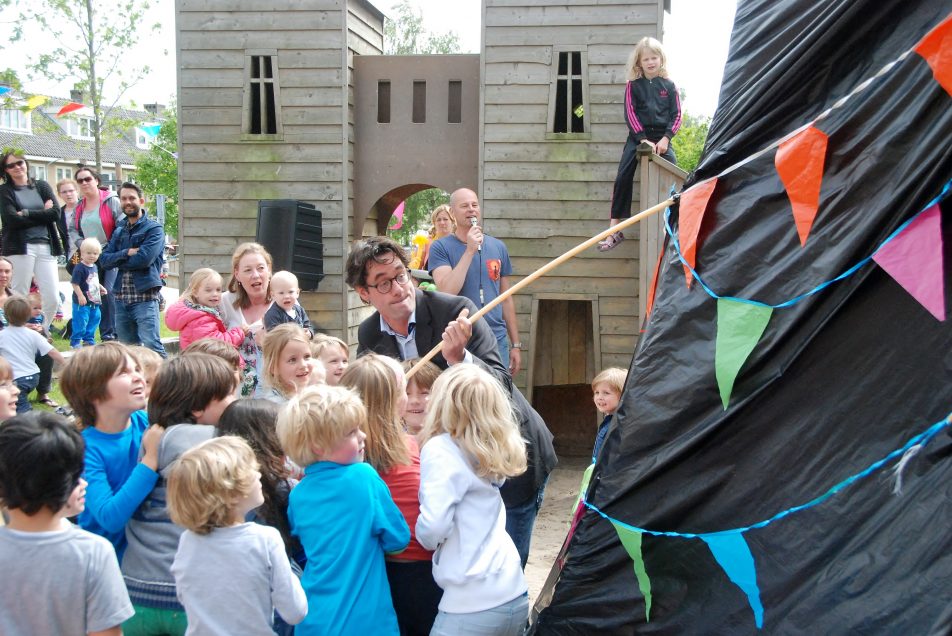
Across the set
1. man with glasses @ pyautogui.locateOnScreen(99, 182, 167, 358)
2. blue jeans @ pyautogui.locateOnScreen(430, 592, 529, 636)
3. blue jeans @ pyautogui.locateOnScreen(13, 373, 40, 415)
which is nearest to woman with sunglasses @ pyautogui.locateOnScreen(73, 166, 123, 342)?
man with glasses @ pyautogui.locateOnScreen(99, 182, 167, 358)

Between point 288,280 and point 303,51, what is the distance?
532cm

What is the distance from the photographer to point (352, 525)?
2465mm

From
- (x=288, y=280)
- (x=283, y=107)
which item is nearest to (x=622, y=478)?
(x=288, y=280)

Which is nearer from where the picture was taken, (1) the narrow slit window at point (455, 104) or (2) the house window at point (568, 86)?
(2) the house window at point (568, 86)

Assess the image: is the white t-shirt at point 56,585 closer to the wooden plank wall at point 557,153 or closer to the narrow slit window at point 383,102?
the wooden plank wall at point 557,153

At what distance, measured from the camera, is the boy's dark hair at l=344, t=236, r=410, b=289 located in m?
3.42

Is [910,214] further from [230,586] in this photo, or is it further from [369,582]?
[230,586]

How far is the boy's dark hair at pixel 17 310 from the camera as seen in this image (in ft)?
19.3

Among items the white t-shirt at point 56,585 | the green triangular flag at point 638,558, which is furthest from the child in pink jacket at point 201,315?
the green triangular flag at point 638,558

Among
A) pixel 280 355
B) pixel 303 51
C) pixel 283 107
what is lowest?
pixel 280 355

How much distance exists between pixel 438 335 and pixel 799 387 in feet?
4.87

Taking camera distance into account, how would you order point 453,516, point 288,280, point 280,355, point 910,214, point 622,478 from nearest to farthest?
point 910,214
point 453,516
point 622,478
point 280,355
point 288,280

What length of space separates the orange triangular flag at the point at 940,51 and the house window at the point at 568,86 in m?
6.29

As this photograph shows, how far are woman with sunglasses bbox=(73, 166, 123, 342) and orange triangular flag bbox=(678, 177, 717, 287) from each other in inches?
228
